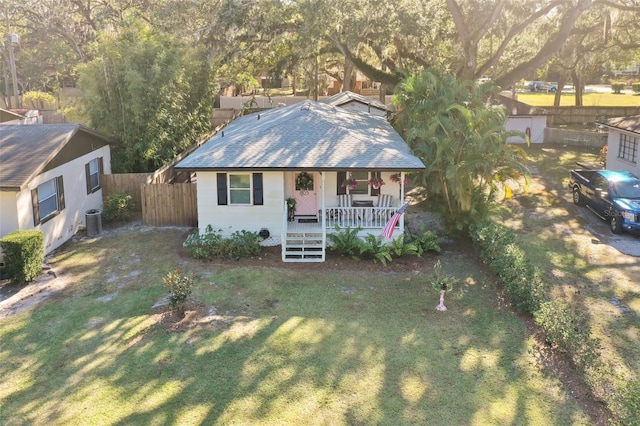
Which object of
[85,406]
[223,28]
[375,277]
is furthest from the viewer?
[223,28]

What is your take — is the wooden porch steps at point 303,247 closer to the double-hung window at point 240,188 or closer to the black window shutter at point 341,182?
the double-hung window at point 240,188

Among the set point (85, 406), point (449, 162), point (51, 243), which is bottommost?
point (85, 406)

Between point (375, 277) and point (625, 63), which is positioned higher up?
point (625, 63)

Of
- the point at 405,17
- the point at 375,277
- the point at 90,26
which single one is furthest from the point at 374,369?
the point at 90,26

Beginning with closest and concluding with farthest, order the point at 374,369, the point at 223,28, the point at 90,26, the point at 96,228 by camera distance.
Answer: the point at 374,369, the point at 96,228, the point at 223,28, the point at 90,26

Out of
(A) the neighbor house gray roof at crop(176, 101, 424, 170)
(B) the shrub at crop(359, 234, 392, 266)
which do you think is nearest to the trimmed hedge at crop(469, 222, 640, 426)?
(B) the shrub at crop(359, 234, 392, 266)

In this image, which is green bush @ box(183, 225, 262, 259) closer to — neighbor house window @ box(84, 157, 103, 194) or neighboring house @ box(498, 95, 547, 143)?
neighbor house window @ box(84, 157, 103, 194)

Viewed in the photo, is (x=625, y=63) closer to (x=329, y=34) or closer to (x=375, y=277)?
(x=329, y=34)
